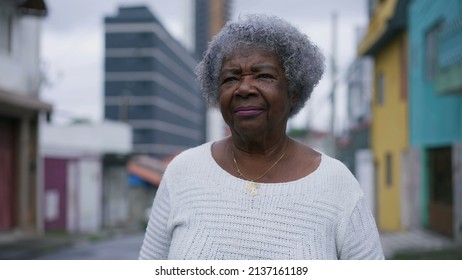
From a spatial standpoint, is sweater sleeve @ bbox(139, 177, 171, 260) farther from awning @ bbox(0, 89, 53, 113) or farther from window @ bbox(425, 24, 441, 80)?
awning @ bbox(0, 89, 53, 113)

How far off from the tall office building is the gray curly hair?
2543cm

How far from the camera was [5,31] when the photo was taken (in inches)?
325

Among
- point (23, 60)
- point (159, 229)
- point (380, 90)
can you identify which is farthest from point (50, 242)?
Result: point (159, 229)

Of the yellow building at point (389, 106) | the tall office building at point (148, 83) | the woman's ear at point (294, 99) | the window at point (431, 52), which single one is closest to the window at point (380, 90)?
the yellow building at point (389, 106)

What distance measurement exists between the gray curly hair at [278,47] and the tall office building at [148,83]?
25427 millimetres

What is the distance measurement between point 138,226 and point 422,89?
1051 centimetres

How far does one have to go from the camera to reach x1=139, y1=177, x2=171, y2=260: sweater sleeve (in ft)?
4.66

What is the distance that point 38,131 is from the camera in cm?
942

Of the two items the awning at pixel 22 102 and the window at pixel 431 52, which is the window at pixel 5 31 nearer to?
the awning at pixel 22 102

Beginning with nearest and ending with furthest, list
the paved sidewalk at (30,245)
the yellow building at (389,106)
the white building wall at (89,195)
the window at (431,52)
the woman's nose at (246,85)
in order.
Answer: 1. the woman's nose at (246,85)
2. the paved sidewalk at (30,245)
3. the window at (431,52)
4. the yellow building at (389,106)
5. the white building wall at (89,195)

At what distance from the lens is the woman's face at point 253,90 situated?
1.32m

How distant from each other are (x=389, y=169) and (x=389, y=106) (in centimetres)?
110

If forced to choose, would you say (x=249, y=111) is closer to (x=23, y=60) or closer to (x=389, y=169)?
(x=23, y=60)
